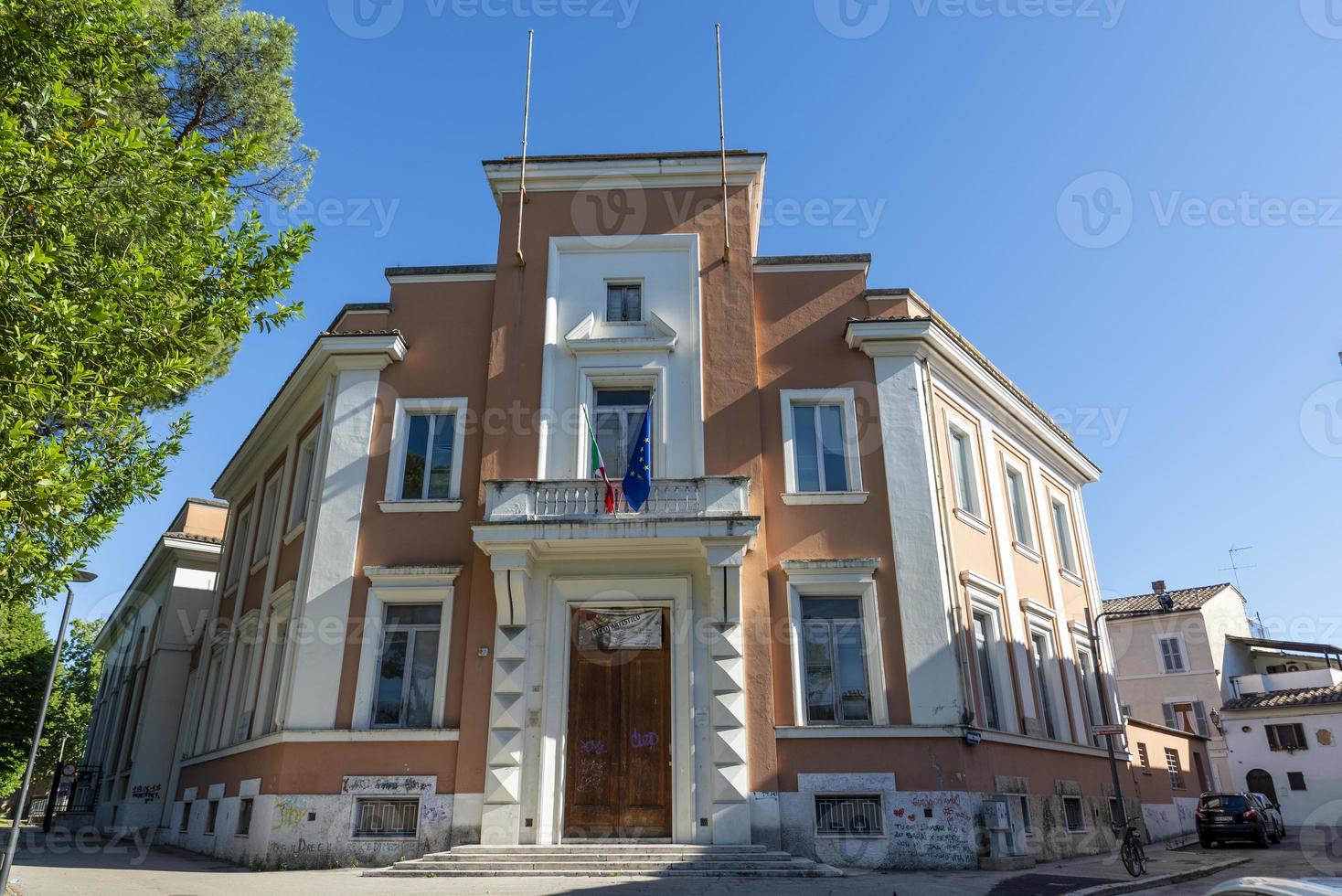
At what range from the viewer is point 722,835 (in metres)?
13.6

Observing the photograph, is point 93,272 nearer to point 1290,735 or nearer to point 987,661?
point 987,661

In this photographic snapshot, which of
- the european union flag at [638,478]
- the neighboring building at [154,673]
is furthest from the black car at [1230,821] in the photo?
the neighboring building at [154,673]

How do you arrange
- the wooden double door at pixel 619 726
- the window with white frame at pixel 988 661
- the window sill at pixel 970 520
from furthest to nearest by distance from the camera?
the window sill at pixel 970 520, the window with white frame at pixel 988 661, the wooden double door at pixel 619 726

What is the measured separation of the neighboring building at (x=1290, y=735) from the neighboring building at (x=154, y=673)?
1670 inches

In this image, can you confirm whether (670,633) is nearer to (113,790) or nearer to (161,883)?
(161,883)

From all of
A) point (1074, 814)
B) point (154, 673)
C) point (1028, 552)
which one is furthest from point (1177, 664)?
point (154, 673)

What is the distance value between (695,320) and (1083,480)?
13.7m

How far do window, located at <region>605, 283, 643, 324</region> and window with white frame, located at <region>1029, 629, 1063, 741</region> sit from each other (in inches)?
428

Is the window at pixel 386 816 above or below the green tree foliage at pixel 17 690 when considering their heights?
below

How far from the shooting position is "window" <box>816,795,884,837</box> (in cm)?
1399

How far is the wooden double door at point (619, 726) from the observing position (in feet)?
46.5

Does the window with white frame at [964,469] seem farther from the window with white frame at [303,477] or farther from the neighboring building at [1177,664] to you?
the neighboring building at [1177,664]

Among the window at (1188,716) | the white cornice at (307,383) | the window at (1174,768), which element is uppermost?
the white cornice at (307,383)

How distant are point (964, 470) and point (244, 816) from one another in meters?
15.2
